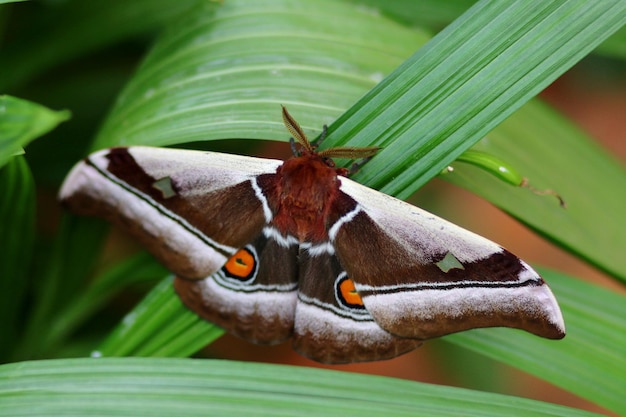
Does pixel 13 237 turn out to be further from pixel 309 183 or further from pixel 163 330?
pixel 309 183

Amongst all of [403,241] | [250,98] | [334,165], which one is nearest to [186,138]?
[250,98]

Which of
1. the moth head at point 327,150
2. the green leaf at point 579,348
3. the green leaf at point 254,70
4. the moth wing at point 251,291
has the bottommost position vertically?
the moth wing at point 251,291

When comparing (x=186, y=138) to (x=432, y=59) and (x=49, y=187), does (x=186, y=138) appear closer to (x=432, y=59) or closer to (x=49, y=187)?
(x=432, y=59)

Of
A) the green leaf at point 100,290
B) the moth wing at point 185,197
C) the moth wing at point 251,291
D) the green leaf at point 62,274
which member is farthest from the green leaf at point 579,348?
the green leaf at point 62,274

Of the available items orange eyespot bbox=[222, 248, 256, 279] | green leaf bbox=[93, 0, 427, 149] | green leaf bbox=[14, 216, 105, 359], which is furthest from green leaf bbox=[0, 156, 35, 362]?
orange eyespot bbox=[222, 248, 256, 279]

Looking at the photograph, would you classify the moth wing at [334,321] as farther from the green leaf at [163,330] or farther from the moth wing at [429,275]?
the green leaf at [163,330]

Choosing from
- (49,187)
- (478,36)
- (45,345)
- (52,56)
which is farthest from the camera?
(49,187)

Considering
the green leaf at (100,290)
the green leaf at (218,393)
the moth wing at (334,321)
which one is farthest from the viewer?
the green leaf at (100,290)
